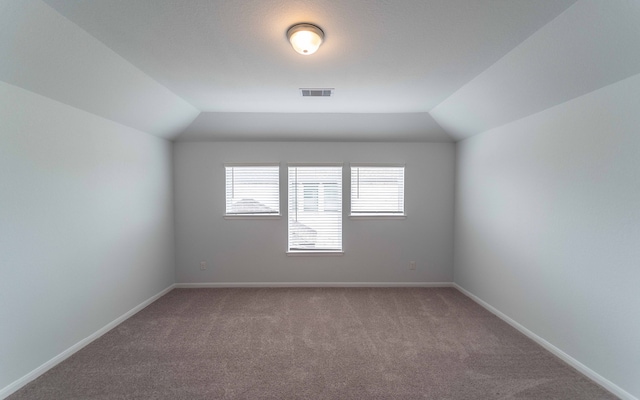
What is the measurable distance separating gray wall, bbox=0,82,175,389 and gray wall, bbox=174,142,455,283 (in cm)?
72

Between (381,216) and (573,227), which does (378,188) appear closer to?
(381,216)

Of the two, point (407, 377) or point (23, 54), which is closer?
point (23, 54)

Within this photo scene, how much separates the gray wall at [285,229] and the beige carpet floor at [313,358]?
2.42ft

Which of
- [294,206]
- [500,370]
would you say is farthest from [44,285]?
[500,370]

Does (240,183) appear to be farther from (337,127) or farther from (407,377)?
(407,377)

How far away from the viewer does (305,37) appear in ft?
6.02

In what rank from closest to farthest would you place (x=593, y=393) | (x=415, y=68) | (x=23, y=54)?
1. (x=23, y=54)
2. (x=593, y=393)
3. (x=415, y=68)

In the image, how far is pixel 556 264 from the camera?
2.48 m

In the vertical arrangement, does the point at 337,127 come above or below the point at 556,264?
above

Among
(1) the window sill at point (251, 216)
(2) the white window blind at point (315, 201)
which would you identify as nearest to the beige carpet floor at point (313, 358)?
(2) the white window blind at point (315, 201)

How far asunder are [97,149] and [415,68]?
133 inches

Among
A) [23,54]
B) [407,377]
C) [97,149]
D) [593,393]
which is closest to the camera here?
[23,54]

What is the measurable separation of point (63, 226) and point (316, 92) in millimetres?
2832

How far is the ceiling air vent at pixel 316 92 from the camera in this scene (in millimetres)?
2951
